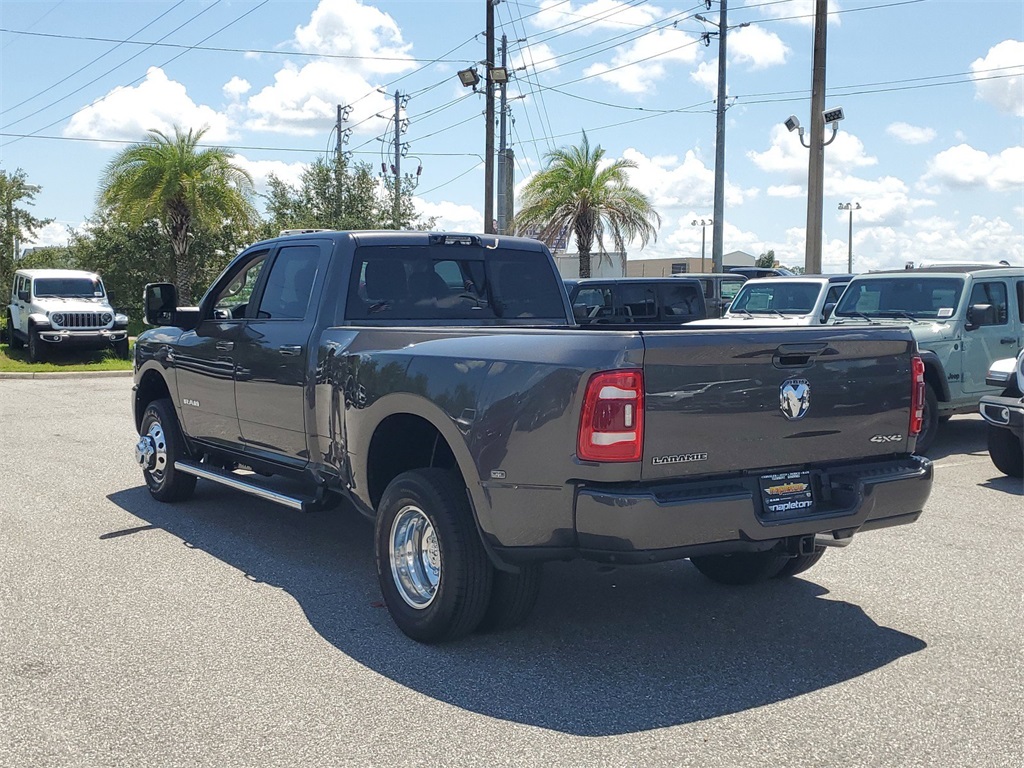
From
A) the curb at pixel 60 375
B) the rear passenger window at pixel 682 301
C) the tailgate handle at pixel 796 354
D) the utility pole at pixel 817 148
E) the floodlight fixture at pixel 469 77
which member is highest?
the floodlight fixture at pixel 469 77

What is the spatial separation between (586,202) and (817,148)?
10977mm

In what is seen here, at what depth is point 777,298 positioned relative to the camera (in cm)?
1612

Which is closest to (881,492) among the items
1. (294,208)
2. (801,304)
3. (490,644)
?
(490,644)

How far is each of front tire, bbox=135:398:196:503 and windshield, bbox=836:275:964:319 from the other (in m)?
7.61

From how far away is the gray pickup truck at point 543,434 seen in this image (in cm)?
427

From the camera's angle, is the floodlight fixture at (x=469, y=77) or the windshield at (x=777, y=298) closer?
the windshield at (x=777, y=298)

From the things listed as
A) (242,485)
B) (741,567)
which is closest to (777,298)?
(741,567)

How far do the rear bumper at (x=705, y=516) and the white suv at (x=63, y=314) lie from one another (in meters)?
21.2

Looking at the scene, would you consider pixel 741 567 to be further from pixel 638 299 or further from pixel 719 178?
pixel 719 178

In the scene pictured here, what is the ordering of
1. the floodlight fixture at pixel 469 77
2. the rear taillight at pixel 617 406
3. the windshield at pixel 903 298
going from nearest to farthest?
the rear taillight at pixel 617 406 → the windshield at pixel 903 298 → the floodlight fixture at pixel 469 77

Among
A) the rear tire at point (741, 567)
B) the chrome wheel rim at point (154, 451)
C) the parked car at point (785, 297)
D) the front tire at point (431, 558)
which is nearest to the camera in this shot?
the front tire at point (431, 558)

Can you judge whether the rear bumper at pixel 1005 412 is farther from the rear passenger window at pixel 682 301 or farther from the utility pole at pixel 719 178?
the utility pole at pixel 719 178

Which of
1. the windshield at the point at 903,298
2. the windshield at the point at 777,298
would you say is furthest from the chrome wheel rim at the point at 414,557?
the windshield at the point at 777,298

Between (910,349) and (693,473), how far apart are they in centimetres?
144
